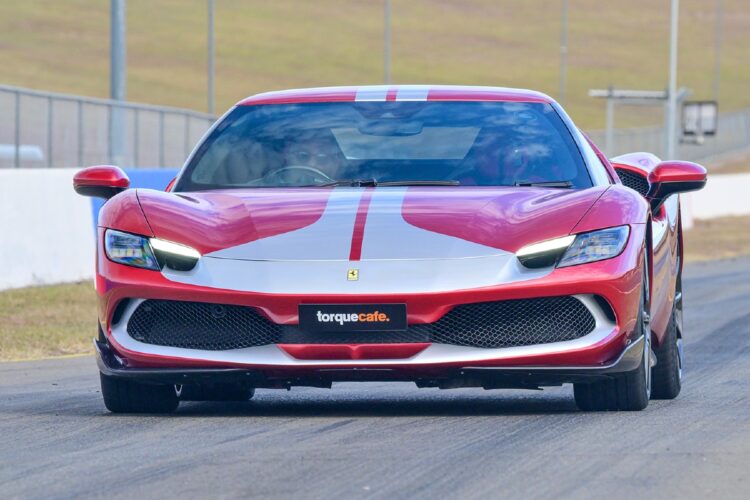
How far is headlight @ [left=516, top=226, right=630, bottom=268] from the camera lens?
7.12 metres

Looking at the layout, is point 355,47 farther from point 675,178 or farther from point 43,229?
point 675,178

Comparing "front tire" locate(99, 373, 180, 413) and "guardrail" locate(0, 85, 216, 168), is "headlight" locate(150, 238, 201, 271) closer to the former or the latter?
"front tire" locate(99, 373, 180, 413)

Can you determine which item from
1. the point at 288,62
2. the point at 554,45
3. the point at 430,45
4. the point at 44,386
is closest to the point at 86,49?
the point at 288,62

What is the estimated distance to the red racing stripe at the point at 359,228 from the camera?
711 centimetres

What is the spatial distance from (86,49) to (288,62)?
10.6 meters

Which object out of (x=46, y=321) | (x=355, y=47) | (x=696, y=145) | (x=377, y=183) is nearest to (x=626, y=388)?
(x=377, y=183)

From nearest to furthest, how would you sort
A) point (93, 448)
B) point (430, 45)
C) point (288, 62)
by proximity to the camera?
point (93, 448), point (288, 62), point (430, 45)

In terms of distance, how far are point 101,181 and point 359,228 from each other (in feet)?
4.94

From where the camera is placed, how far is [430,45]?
97.3m

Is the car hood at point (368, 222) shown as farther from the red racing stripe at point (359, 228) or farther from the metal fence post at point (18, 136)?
the metal fence post at point (18, 136)

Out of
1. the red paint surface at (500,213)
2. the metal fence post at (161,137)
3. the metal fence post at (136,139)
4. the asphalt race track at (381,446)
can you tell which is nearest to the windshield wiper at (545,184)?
the red paint surface at (500,213)

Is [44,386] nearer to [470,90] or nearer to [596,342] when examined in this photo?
[470,90]

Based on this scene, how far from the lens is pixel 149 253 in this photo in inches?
288

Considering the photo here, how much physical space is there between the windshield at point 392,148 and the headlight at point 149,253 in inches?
32.9
